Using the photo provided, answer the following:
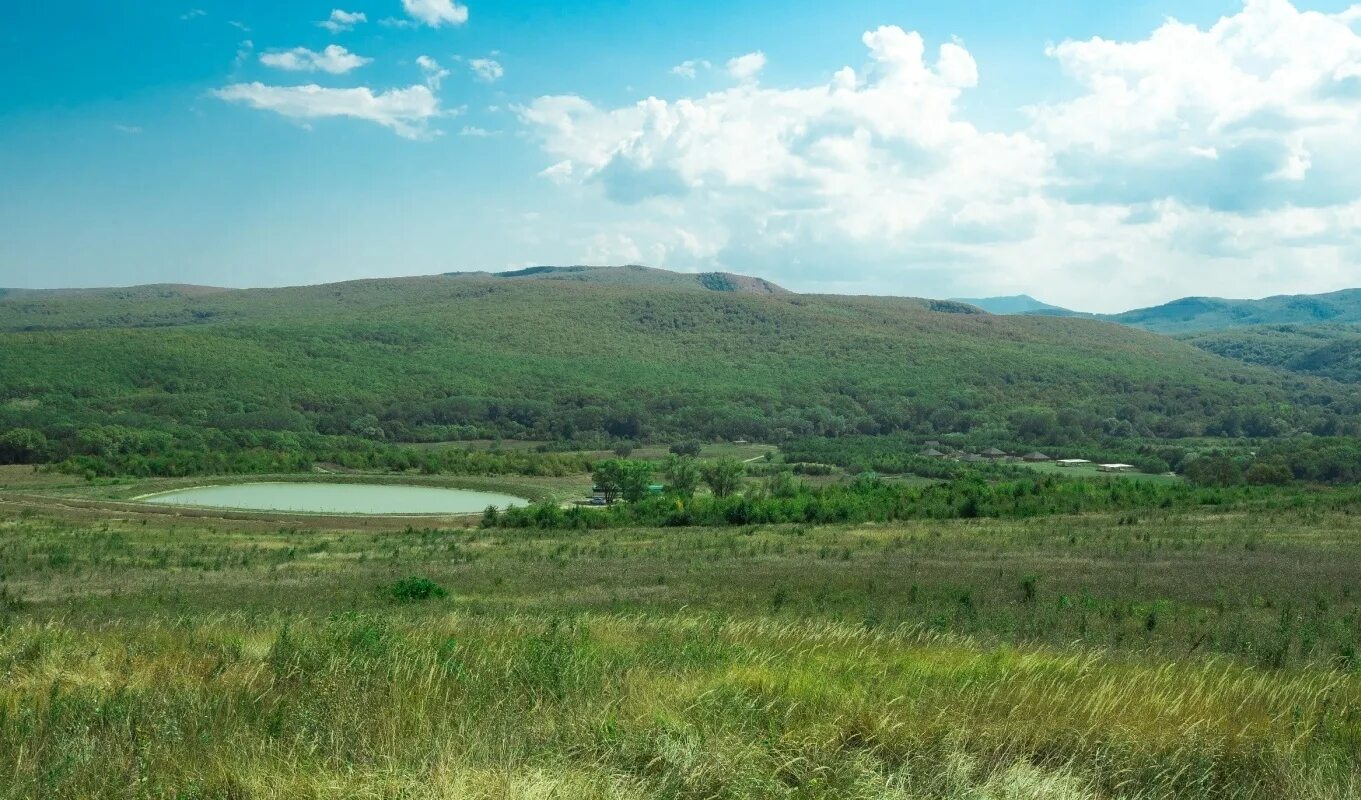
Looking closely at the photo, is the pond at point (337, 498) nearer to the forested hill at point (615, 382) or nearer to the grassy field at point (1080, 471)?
the forested hill at point (615, 382)

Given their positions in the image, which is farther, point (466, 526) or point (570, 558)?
point (466, 526)

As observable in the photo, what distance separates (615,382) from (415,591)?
13384cm

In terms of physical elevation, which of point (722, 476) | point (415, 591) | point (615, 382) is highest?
point (415, 591)

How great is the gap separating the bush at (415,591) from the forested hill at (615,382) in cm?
7822

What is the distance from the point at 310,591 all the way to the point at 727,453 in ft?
302

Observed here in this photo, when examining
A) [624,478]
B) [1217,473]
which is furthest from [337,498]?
[1217,473]

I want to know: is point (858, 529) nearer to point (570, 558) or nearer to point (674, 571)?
point (570, 558)

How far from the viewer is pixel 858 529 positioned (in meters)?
44.9

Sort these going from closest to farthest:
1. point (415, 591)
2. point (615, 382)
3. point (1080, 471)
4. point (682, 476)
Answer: point (415, 591) → point (682, 476) → point (1080, 471) → point (615, 382)

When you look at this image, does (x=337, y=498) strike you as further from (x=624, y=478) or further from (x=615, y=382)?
(x=615, y=382)

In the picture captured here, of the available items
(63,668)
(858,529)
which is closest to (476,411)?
(858,529)

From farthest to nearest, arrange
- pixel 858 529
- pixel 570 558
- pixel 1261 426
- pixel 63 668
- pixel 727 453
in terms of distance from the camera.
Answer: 1. pixel 1261 426
2. pixel 727 453
3. pixel 858 529
4. pixel 570 558
5. pixel 63 668

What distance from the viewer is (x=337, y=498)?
68.9m

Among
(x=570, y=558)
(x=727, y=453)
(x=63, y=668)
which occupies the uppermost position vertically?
(x=63, y=668)
